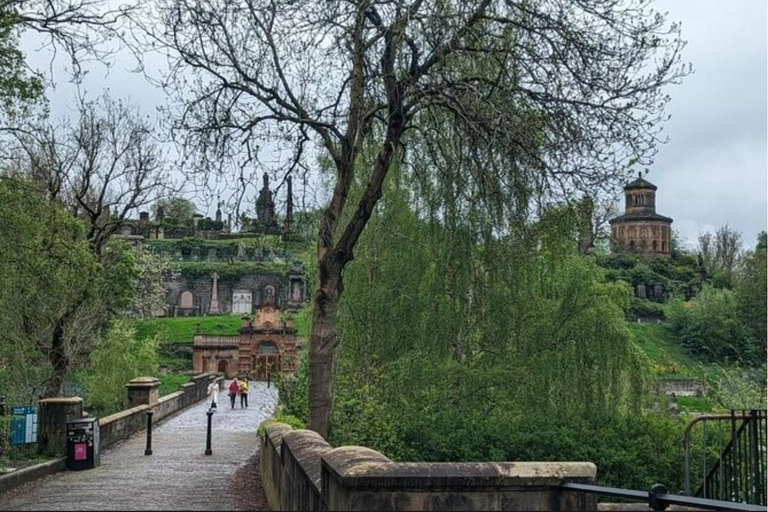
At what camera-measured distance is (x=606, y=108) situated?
12617 millimetres

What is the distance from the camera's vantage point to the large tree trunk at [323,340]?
1403 centimetres

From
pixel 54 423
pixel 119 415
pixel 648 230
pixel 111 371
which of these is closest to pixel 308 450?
pixel 54 423

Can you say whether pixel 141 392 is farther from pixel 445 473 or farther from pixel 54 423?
pixel 445 473

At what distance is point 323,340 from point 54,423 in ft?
22.6

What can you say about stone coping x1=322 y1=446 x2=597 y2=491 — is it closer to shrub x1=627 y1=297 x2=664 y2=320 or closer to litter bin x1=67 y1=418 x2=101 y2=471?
litter bin x1=67 y1=418 x2=101 y2=471

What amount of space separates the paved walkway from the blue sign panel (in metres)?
1.13

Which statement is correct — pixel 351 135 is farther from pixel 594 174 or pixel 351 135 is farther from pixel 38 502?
pixel 38 502

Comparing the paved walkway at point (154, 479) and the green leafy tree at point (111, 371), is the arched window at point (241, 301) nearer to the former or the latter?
the green leafy tree at point (111, 371)

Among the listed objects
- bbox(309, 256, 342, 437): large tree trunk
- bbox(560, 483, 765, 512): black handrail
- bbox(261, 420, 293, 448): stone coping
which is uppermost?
bbox(309, 256, 342, 437): large tree trunk

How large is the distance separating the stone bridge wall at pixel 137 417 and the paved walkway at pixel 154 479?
32cm

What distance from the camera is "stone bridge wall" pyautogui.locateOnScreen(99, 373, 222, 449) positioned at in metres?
21.7

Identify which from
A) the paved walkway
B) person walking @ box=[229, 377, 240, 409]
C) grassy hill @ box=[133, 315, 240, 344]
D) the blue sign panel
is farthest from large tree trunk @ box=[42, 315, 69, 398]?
grassy hill @ box=[133, 315, 240, 344]

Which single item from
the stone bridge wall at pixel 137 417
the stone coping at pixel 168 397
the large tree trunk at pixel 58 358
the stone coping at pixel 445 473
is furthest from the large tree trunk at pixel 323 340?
the stone coping at pixel 168 397

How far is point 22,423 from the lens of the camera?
17141 millimetres
